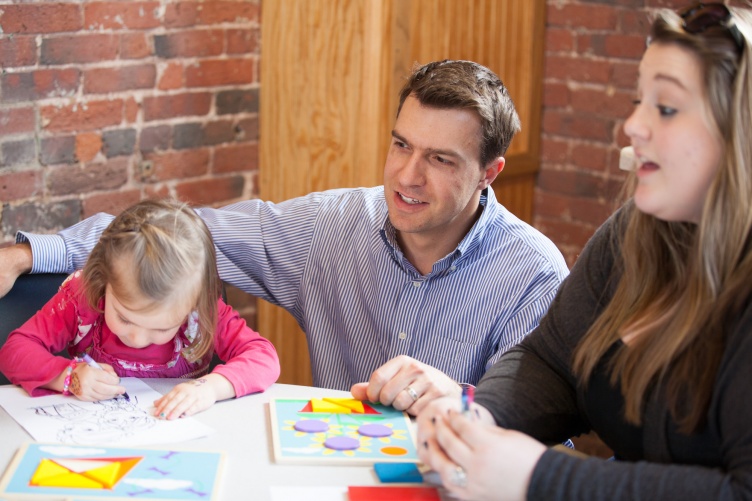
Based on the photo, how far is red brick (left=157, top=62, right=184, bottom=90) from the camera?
276cm

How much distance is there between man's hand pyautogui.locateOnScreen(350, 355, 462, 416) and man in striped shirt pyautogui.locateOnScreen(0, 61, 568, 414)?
29cm

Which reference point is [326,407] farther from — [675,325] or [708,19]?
[708,19]

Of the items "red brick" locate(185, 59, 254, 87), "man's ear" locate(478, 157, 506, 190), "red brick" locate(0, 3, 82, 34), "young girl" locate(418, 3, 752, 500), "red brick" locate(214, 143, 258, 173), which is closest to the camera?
"young girl" locate(418, 3, 752, 500)

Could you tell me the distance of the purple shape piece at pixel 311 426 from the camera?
1.53 meters

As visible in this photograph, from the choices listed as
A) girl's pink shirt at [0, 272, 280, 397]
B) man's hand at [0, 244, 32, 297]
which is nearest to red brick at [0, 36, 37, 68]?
man's hand at [0, 244, 32, 297]

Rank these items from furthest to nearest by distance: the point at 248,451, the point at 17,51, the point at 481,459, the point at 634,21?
the point at 634,21
the point at 17,51
the point at 248,451
the point at 481,459

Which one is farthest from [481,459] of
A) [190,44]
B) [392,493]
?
[190,44]

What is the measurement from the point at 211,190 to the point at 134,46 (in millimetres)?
492

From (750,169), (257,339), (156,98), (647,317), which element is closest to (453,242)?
(257,339)

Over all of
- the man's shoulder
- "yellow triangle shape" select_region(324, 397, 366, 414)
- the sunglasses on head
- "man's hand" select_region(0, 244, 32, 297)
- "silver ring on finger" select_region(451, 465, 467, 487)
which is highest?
the sunglasses on head

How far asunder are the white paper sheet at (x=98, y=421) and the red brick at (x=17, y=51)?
1.00m

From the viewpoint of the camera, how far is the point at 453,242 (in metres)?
2.05

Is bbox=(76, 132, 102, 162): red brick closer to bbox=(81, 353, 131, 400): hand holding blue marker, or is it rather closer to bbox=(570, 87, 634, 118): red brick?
bbox=(81, 353, 131, 400): hand holding blue marker

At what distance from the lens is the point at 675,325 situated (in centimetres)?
133
